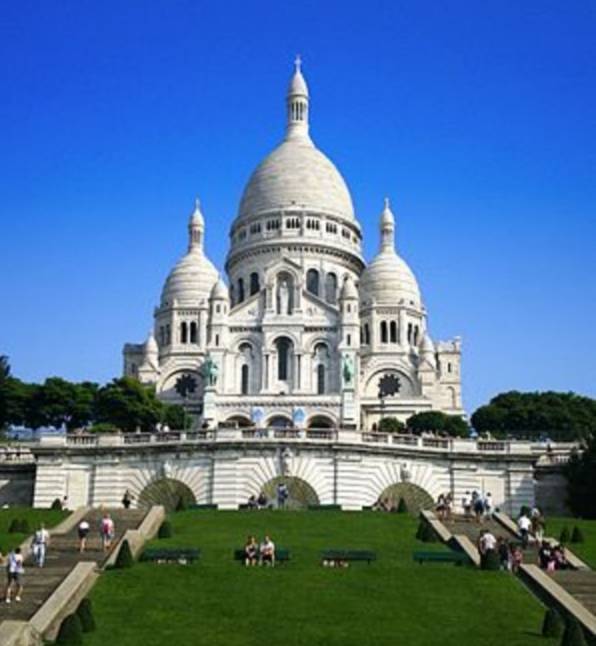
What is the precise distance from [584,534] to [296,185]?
87670 millimetres

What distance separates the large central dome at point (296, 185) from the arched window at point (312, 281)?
263 inches

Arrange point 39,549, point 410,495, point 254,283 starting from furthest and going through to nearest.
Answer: point 254,283 < point 410,495 < point 39,549

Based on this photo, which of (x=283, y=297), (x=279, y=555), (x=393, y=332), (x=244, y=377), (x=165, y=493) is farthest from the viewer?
(x=393, y=332)

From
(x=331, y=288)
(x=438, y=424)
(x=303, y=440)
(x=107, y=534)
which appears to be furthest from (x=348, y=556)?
(x=331, y=288)

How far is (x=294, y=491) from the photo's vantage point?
51375 millimetres

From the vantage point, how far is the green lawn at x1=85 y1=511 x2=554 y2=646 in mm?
24984

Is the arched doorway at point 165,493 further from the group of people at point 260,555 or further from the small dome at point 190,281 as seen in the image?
the small dome at point 190,281

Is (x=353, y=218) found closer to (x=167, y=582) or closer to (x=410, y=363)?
(x=410, y=363)

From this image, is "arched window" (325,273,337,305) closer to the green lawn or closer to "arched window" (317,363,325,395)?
"arched window" (317,363,325,395)

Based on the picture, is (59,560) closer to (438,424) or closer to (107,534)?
(107,534)

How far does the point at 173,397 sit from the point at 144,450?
60580 millimetres

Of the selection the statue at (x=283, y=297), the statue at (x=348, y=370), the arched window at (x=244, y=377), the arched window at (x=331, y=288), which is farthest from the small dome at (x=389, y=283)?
the arched window at (x=244, y=377)

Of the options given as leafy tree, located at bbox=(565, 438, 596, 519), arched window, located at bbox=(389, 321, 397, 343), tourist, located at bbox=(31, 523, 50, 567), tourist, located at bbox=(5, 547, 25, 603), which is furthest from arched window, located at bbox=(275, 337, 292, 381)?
tourist, located at bbox=(5, 547, 25, 603)

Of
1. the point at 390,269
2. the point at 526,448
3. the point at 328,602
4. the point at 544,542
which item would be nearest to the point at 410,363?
the point at 390,269
